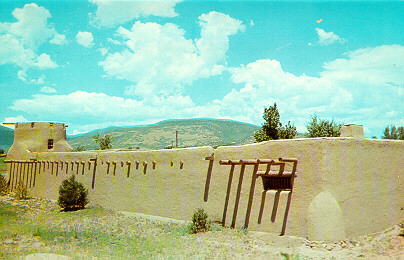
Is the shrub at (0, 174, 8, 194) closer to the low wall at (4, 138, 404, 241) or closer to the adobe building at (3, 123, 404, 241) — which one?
the adobe building at (3, 123, 404, 241)

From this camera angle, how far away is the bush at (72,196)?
1707 cm

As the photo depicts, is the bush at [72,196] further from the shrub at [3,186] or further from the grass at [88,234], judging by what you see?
the shrub at [3,186]

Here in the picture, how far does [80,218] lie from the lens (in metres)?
14.9

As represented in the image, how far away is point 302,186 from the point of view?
10.4 m

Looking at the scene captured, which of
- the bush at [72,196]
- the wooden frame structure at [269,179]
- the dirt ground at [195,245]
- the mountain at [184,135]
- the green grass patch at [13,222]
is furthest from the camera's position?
the mountain at [184,135]

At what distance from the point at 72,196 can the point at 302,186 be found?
1298 cm

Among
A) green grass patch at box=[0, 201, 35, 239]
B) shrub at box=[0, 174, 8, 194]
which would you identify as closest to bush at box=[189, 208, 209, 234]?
green grass patch at box=[0, 201, 35, 239]

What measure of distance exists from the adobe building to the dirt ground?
17.4 inches

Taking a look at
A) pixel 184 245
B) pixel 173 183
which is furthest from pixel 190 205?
pixel 184 245

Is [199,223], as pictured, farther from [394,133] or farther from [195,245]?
[394,133]

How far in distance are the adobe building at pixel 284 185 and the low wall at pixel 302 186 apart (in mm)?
32

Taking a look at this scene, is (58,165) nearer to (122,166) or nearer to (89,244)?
(122,166)

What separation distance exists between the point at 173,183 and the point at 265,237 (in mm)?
5131

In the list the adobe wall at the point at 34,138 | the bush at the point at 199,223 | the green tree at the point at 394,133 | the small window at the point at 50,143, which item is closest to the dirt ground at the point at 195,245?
the bush at the point at 199,223
